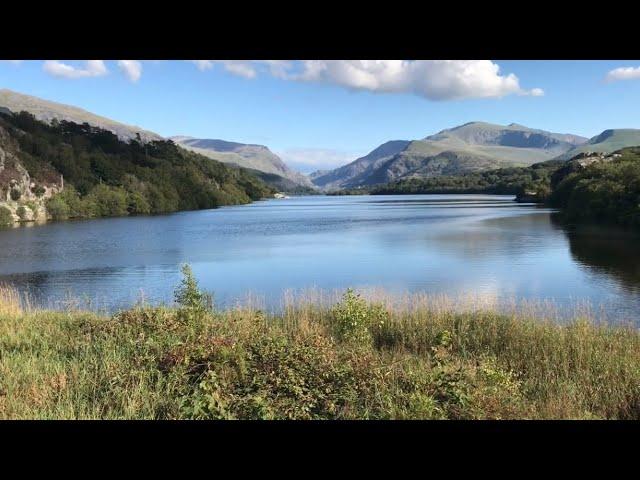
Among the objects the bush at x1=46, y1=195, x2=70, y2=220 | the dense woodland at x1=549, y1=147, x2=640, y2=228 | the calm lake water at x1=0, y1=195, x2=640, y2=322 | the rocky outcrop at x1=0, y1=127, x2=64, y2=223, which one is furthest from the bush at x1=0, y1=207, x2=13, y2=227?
the dense woodland at x1=549, y1=147, x2=640, y2=228

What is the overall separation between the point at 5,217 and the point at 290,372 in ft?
288

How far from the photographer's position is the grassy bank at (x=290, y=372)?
20.3 ft

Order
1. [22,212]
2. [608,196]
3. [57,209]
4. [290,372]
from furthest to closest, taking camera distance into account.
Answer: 1. [57,209]
2. [22,212]
3. [608,196]
4. [290,372]

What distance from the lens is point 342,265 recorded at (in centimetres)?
3350

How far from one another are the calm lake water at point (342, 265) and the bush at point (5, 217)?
1077 inches

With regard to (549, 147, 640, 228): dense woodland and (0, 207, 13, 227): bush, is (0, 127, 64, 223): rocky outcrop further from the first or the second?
(549, 147, 640, 228): dense woodland

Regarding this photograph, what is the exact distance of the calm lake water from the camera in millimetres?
24938

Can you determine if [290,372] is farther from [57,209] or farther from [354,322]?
[57,209]

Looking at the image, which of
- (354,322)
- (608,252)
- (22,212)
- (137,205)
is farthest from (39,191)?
(354,322)

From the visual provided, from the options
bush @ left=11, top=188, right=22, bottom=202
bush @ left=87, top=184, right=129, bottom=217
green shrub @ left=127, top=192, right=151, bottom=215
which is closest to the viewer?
bush @ left=11, top=188, right=22, bottom=202

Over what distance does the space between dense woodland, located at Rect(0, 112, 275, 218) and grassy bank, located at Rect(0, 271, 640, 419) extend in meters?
97.2

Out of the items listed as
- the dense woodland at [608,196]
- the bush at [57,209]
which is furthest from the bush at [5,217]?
the dense woodland at [608,196]

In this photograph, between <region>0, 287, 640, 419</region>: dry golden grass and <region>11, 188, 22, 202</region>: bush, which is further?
<region>11, 188, 22, 202</region>: bush
